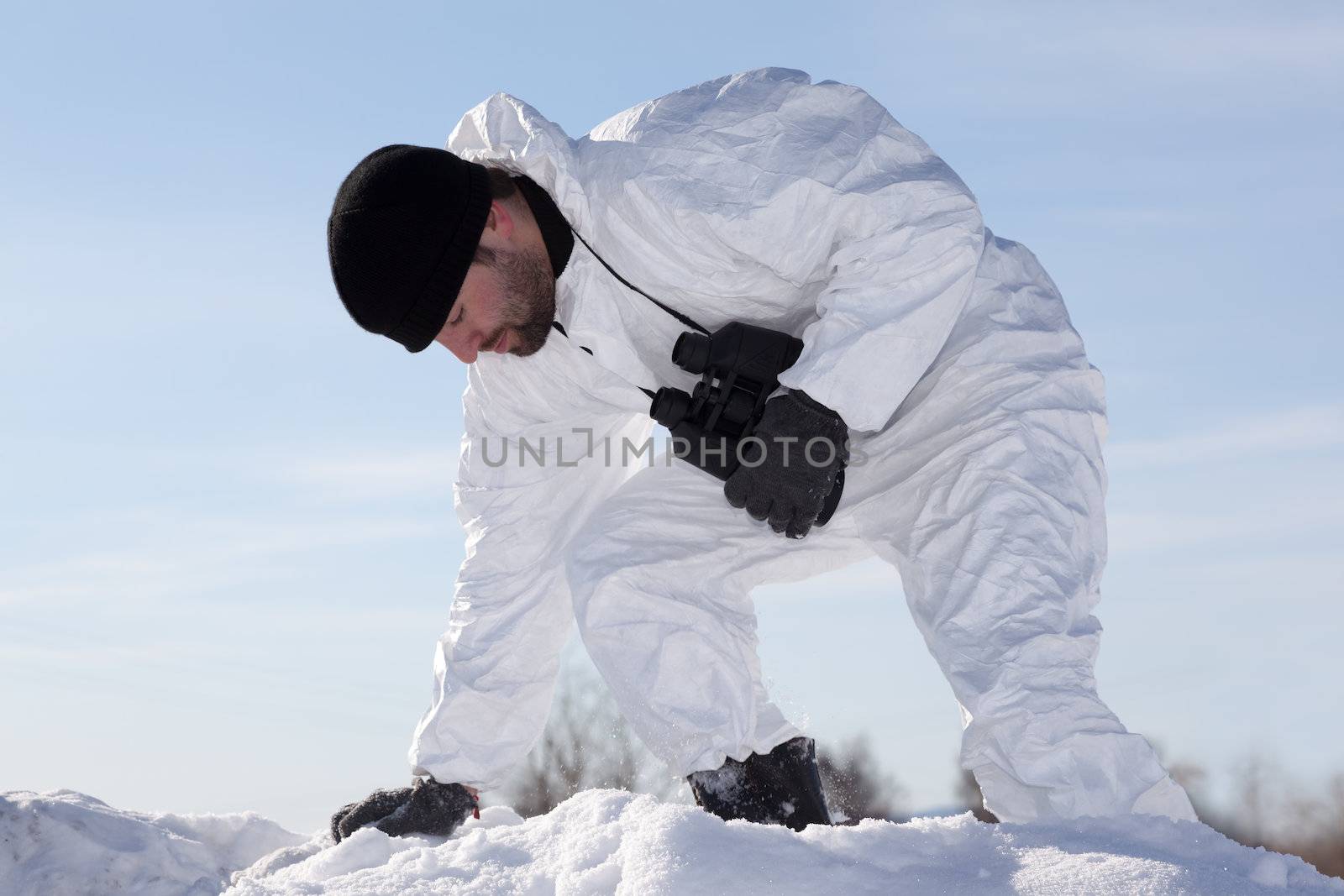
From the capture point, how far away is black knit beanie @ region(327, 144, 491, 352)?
10.3ft

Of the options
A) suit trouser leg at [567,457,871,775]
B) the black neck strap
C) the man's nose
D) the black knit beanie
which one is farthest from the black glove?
the black neck strap

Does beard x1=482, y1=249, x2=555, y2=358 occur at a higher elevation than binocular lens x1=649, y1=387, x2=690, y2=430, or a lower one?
higher

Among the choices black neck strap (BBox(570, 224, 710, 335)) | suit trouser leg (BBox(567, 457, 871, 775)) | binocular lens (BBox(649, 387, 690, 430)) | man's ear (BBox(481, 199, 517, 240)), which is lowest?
suit trouser leg (BBox(567, 457, 871, 775))

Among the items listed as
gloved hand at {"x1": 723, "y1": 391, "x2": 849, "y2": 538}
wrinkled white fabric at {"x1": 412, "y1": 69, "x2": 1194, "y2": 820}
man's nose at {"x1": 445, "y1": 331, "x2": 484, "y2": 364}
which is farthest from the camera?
man's nose at {"x1": 445, "y1": 331, "x2": 484, "y2": 364}

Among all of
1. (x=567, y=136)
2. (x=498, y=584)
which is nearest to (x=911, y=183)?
(x=567, y=136)

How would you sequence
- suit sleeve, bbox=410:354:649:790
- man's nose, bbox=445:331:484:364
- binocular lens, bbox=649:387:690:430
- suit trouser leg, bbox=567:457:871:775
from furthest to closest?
suit sleeve, bbox=410:354:649:790
man's nose, bbox=445:331:484:364
binocular lens, bbox=649:387:690:430
suit trouser leg, bbox=567:457:871:775

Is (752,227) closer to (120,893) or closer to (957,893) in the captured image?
(957,893)

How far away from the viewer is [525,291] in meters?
3.29

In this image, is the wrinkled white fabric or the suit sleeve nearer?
the wrinkled white fabric

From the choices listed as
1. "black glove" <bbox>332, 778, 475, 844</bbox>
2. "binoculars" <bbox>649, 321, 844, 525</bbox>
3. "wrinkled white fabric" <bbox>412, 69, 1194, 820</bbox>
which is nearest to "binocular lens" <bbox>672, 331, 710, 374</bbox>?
"binoculars" <bbox>649, 321, 844, 525</bbox>

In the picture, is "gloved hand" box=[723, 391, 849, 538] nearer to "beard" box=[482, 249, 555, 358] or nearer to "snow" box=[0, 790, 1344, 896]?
"beard" box=[482, 249, 555, 358]

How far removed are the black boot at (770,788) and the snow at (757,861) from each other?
0.51 metres

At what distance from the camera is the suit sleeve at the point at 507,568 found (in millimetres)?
3562

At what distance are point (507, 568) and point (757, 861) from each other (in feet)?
5.32
